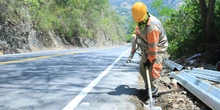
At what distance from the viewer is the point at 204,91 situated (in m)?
4.20

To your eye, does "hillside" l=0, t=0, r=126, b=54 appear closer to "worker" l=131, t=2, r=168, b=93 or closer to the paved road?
the paved road

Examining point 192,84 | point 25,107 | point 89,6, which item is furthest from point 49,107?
point 89,6

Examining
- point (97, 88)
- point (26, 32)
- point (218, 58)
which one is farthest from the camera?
point (26, 32)

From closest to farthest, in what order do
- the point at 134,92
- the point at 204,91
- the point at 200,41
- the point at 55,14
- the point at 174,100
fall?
1. the point at 204,91
2. the point at 174,100
3. the point at 134,92
4. the point at 200,41
5. the point at 55,14

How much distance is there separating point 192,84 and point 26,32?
19.4 metres

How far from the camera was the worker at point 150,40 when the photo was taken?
451 cm

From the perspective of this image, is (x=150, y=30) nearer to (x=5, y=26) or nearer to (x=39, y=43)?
(x=5, y=26)

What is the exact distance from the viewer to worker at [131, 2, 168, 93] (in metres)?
4.51

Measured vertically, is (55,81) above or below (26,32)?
below

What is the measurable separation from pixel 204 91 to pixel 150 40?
4.09 feet

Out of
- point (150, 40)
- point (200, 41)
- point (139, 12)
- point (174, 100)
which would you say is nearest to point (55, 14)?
point (200, 41)

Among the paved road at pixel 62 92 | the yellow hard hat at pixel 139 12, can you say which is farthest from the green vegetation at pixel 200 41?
the yellow hard hat at pixel 139 12

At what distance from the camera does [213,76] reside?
20.4ft

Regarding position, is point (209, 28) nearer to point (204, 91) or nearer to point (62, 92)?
point (204, 91)
